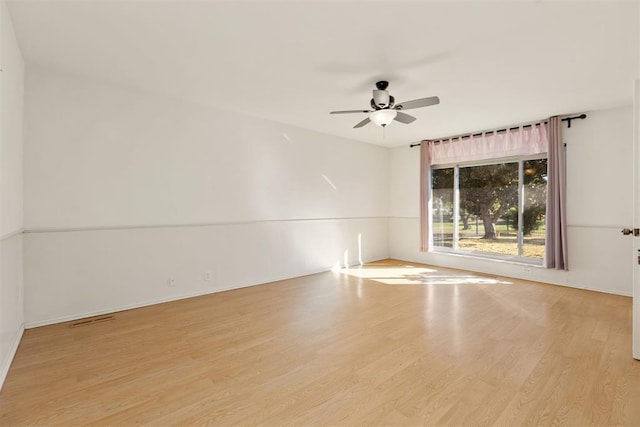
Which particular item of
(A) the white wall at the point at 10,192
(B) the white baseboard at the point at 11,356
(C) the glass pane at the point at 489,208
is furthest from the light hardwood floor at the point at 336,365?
(C) the glass pane at the point at 489,208

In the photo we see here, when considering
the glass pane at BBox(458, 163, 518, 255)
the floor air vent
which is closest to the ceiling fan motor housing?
the glass pane at BBox(458, 163, 518, 255)

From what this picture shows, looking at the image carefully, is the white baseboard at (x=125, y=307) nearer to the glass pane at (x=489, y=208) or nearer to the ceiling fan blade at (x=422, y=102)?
the ceiling fan blade at (x=422, y=102)

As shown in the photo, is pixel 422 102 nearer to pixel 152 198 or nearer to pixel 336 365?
pixel 336 365

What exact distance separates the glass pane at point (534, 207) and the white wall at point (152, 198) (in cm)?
320

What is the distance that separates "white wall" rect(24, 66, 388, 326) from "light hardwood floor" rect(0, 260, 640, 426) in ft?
1.44

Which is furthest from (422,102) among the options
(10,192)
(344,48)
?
(10,192)

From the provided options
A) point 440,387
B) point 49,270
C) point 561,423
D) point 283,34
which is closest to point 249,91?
point 283,34

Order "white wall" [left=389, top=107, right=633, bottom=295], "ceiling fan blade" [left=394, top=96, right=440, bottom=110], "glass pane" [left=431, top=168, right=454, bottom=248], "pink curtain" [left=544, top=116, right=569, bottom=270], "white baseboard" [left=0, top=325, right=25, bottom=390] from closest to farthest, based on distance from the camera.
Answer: "white baseboard" [left=0, top=325, right=25, bottom=390] < "ceiling fan blade" [left=394, top=96, right=440, bottom=110] < "white wall" [left=389, top=107, right=633, bottom=295] < "pink curtain" [left=544, top=116, right=569, bottom=270] < "glass pane" [left=431, top=168, right=454, bottom=248]

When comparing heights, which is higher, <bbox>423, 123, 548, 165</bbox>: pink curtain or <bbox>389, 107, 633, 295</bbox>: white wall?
<bbox>423, 123, 548, 165</bbox>: pink curtain

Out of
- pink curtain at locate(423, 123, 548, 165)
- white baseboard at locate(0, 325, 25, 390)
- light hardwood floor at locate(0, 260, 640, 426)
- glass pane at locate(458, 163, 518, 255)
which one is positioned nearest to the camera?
light hardwood floor at locate(0, 260, 640, 426)

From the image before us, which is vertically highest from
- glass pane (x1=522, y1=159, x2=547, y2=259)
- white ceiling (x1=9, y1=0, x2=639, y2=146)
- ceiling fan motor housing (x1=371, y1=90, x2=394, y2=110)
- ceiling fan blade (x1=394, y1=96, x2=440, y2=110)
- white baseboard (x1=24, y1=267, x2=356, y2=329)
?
white ceiling (x1=9, y1=0, x2=639, y2=146)

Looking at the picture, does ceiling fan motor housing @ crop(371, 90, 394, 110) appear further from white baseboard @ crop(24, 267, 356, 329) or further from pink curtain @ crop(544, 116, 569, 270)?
white baseboard @ crop(24, 267, 356, 329)

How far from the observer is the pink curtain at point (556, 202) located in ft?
13.8

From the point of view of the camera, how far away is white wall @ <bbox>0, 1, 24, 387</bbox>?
2.02m
